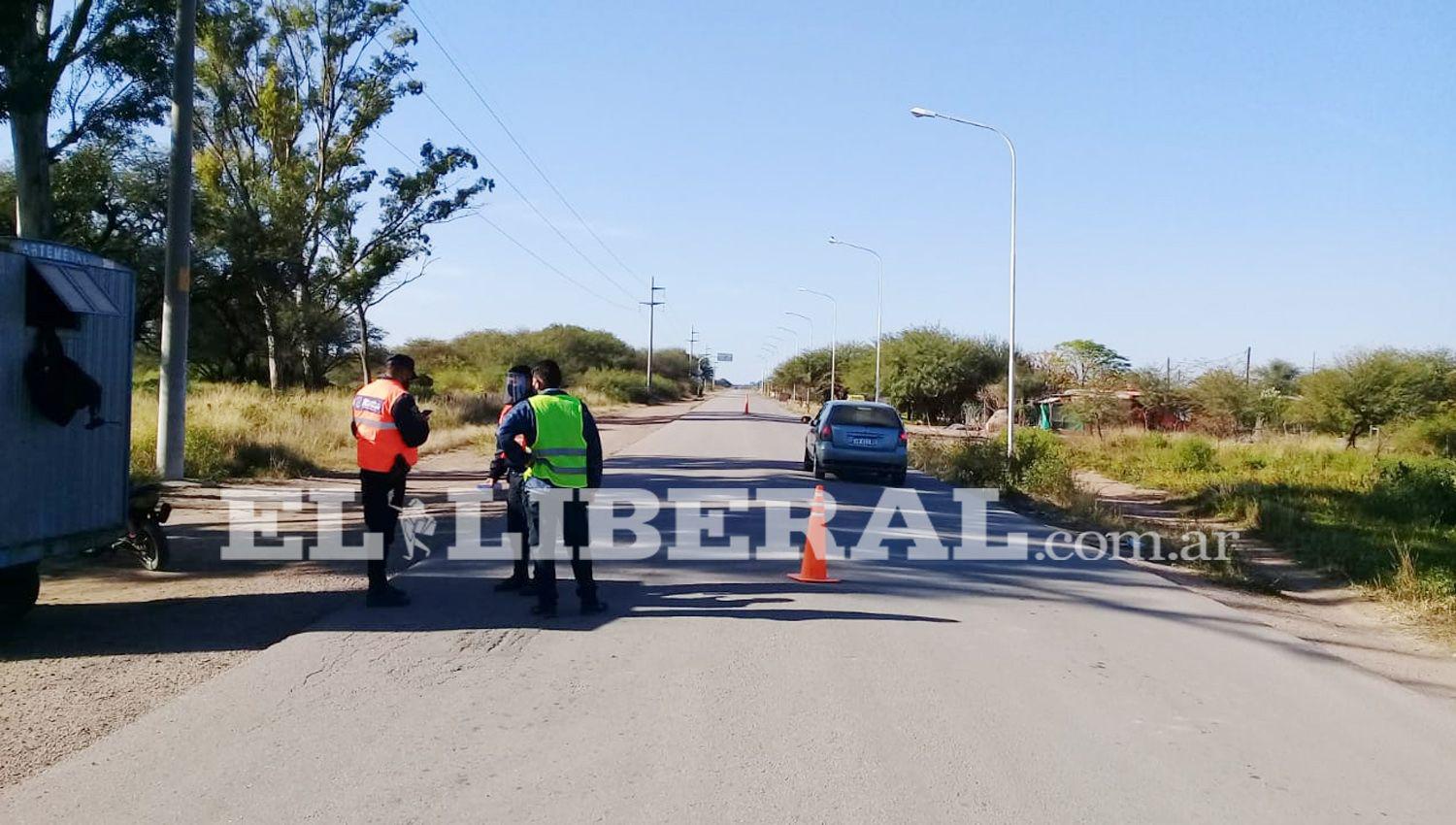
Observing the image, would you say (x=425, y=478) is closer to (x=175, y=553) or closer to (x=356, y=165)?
(x=175, y=553)

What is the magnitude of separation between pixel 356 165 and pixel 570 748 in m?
36.3

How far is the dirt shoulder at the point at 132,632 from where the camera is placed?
5.54m

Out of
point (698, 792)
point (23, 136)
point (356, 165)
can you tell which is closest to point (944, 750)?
point (698, 792)

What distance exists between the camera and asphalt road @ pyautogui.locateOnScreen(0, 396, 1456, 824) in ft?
15.1

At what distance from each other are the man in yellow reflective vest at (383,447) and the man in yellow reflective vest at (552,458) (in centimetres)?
64

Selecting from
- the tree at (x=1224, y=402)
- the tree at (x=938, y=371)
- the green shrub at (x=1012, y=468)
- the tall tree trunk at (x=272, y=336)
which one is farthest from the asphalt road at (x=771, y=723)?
the tree at (x=938, y=371)

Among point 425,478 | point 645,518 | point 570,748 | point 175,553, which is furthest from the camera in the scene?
point 425,478

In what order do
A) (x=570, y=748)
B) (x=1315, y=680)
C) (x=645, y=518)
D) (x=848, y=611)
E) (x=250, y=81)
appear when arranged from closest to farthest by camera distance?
(x=570, y=748) < (x=1315, y=680) < (x=848, y=611) < (x=645, y=518) < (x=250, y=81)

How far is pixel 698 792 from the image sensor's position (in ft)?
15.4

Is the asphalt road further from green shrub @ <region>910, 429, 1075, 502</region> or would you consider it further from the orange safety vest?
green shrub @ <region>910, 429, 1075, 502</region>

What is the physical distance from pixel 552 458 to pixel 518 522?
42.8 inches

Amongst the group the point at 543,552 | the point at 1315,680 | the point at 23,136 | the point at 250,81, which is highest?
the point at 250,81

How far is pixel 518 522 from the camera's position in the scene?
874 centimetres

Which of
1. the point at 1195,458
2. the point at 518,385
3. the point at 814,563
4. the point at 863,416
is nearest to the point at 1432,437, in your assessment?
the point at 1195,458
